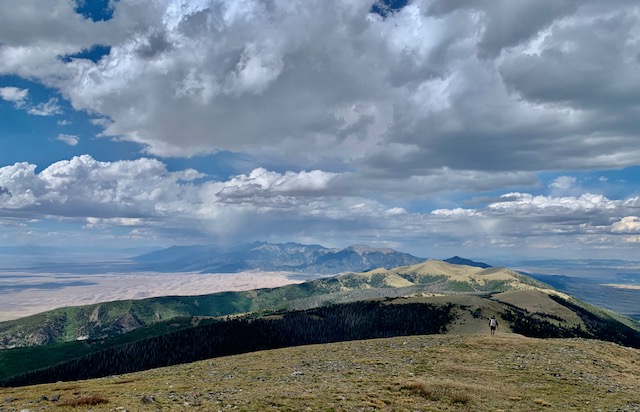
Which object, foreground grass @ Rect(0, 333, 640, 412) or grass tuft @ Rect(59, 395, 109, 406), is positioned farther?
foreground grass @ Rect(0, 333, 640, 412)

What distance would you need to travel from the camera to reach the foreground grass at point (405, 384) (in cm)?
3238

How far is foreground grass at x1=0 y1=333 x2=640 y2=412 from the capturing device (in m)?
32.4

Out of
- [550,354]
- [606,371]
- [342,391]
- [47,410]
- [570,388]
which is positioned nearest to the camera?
[47,410]

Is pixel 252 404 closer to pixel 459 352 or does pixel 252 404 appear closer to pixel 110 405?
pixel 110 405

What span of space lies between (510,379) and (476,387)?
27.3ft

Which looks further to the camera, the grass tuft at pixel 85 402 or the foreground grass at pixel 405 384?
the foreground grass at pixel 405 384

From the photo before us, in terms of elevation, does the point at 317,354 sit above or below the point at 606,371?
below

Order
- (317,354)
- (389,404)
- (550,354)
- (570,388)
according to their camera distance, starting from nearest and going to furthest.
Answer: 1. (389,404)
2. (570,388)
3. (550,354)
4. (317,354)

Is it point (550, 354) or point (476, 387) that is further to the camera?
point (550, 354)

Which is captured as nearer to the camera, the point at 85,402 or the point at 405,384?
the point at 85,402

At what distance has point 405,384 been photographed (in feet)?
126

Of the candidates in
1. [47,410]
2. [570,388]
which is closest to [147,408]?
[47,410]

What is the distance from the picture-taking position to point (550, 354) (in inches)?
2296

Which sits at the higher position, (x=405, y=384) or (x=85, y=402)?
(x=85, y=402)
